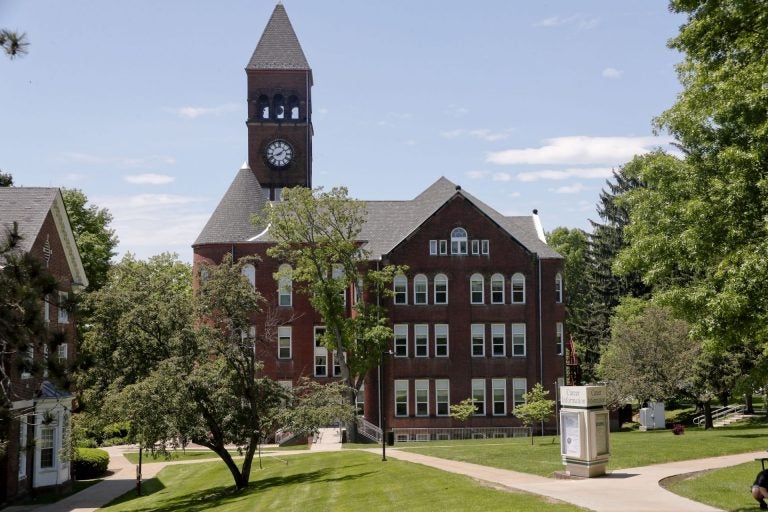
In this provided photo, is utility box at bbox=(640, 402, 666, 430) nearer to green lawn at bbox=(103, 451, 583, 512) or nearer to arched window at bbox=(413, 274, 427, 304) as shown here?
arched window at bbox=(413, 274, 427, 304)

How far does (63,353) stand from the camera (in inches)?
1532

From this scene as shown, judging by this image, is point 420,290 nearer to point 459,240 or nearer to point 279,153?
point 459,240

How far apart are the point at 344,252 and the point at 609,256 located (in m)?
39.1

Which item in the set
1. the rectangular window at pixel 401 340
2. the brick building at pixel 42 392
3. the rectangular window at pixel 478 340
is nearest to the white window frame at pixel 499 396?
the rectangular window at pixel 478 340

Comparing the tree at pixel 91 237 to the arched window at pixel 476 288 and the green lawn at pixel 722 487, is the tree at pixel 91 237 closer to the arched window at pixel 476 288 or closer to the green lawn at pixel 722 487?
the arched window at pixel 476 288

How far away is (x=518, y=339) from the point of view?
5284 cm

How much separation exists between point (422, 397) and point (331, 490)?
2592 cm

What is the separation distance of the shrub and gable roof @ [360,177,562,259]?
20998 millimetres

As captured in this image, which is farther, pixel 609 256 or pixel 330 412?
pixel 609 256

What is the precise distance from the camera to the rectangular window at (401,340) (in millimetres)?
52562

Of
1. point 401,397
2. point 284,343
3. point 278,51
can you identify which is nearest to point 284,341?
point 284,343

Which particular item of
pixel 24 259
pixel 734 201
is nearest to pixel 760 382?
pixel 734 201

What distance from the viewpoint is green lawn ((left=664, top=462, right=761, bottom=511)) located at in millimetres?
19047

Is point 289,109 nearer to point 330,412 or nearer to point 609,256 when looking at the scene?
point 609,256
